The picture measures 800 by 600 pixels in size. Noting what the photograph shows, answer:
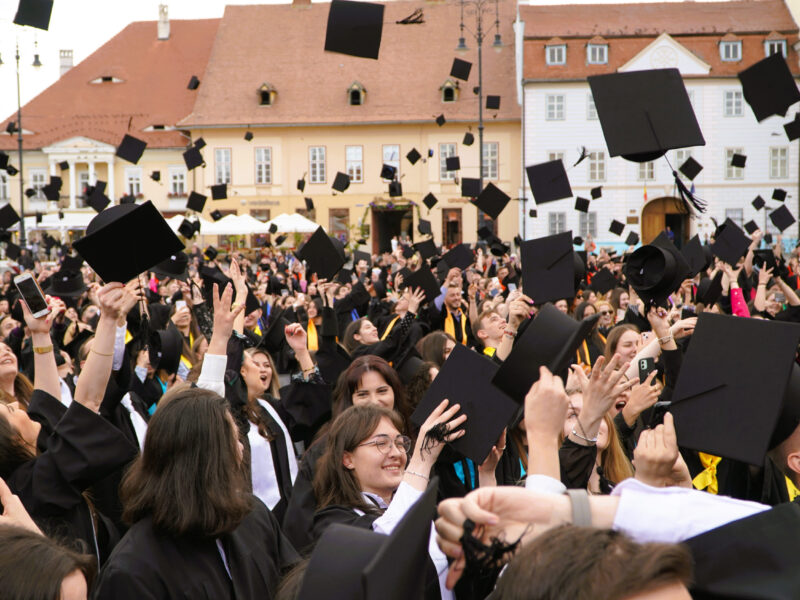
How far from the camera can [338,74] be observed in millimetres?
47438

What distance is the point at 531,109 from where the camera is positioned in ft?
143

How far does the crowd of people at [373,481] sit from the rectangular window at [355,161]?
41.1 metres

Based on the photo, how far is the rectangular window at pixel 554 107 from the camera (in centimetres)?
4344

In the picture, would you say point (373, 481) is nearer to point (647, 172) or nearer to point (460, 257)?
point (460, 257)

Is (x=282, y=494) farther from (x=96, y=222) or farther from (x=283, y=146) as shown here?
(x=283, y=146)

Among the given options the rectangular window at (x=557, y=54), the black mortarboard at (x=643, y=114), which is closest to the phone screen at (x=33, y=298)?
the black mortarboard at (x=643, y=114)

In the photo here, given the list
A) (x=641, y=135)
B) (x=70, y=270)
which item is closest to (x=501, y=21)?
(x=70, y=270)

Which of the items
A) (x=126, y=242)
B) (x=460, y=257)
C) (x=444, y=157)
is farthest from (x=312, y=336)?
(x=444, y=157)

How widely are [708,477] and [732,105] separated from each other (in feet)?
138

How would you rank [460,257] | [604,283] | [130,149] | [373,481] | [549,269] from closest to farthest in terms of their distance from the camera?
[373,481]
[549,269]
[130,149]
[460,257]
[604,283]

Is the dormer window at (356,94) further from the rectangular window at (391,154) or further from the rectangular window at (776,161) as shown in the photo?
the rectangular window at (776,161)

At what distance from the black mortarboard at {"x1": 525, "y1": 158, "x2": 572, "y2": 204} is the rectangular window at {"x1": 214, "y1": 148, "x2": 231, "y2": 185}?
39.7 metres

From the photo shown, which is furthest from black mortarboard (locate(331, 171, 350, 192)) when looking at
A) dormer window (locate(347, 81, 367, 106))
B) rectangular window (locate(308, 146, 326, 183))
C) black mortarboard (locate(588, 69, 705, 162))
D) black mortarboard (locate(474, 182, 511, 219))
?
rectangular window (locate(308, 146, 326, 183))

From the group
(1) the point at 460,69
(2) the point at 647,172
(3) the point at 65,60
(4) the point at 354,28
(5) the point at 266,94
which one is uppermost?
(3) the point at 65,60
